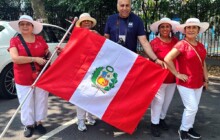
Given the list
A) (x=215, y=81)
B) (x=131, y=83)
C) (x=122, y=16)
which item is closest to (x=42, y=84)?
(x=131, y=83)

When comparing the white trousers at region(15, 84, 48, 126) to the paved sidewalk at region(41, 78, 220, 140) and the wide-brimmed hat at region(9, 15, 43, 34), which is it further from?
the wide-brimmed hat at region(9, 15, 43, 34)

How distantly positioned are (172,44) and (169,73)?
1.49 feet

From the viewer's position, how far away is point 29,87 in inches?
182

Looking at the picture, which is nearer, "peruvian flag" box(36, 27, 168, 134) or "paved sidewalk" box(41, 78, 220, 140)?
"peruvian flag" box(36, 27, 168, 134)

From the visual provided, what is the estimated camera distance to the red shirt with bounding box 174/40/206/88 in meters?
4.36

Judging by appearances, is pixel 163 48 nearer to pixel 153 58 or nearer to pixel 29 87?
pixel 153 58

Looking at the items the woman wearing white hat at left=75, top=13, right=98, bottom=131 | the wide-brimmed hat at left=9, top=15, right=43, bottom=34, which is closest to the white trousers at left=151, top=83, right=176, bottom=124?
the woman wearing white hat at left=75, top=13, right=98, bottom=131

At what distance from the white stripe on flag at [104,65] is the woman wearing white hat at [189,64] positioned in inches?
23.7

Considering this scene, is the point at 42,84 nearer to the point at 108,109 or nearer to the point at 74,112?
the point at 108,109

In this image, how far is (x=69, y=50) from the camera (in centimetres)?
453

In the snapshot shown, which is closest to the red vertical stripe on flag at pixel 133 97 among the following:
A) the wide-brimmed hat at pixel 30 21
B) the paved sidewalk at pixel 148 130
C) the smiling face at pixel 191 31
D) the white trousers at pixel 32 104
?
the paved sidewalk at pixel 148 130

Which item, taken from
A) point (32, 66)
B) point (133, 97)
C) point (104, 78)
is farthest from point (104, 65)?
point (32, 66)

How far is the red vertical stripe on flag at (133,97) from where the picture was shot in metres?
4.51

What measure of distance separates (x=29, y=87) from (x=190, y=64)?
94.0 inches
